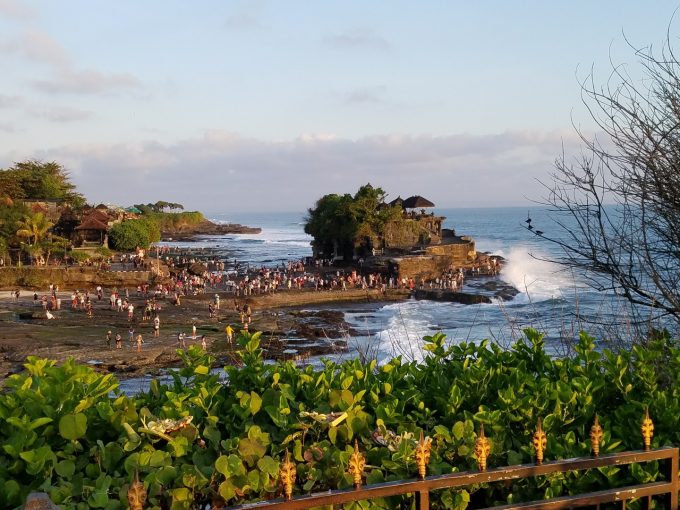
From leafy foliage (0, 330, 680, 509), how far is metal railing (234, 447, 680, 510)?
0.30ft

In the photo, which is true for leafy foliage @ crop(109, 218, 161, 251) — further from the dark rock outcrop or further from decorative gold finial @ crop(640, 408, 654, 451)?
decorative gold finial @ crop(640, 408, 654, 451)

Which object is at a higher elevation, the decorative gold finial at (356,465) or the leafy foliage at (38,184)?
the leafy foliage at (38,184)

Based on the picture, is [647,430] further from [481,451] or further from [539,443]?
[481,451]

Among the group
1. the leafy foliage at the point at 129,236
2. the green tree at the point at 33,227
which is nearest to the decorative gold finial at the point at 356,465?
the green tree at the point at 33,227

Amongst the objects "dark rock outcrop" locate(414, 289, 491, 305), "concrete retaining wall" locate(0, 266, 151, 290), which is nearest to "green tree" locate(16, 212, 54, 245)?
"concrete retaining wall" locate(0, 266, 151, 290)

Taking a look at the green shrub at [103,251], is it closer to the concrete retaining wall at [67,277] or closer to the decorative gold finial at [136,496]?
the concrete retaining wall at [67,277]

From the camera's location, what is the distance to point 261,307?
39.8m

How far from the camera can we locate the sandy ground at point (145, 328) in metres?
24.7

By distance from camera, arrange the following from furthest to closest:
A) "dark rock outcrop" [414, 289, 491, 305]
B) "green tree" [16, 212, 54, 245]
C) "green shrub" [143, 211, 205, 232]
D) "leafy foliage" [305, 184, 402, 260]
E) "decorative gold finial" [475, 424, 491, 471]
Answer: "green shrub" [143, 211, 205, 232] < "leafy foliage" [305, 184, 402, 260] < "green tree" [16, 212, 54, 245] < "dark rock outcrop" [414, 289, 491, 305] < "decorative gold finial" [475, 424, 491, 471]

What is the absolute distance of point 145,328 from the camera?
31.1 metres

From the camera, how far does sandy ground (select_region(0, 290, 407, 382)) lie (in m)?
24.7

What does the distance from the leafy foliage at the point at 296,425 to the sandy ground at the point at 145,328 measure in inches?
627

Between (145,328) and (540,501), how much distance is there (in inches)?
1207

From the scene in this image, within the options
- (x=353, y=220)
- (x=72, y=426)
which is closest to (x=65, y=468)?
(x=72, y=426)
